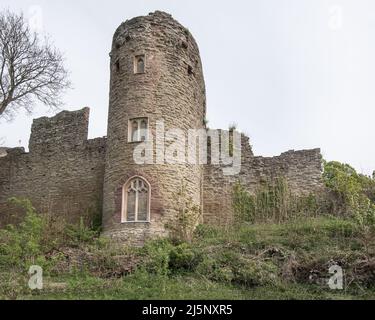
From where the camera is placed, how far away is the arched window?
1473 centimetres

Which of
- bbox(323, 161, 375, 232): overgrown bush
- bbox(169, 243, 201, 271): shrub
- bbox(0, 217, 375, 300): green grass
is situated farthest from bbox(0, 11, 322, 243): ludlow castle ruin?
bbox(169, 243, 201, 271): shrub

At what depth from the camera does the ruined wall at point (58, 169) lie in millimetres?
18330

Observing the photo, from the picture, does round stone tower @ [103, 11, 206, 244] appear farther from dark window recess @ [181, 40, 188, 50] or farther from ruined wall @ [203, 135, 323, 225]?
ruined wall @ [203, 135, 323, 225]

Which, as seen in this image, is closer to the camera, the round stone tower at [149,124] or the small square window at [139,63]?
the round stone tower at [149,124]

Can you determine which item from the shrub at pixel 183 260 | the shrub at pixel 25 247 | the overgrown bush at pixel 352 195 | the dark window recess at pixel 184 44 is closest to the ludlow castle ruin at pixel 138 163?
the dark window recess at pixel 184 44

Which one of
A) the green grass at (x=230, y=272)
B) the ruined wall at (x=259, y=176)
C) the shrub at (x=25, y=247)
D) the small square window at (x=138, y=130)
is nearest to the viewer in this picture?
the green grass at (x=230, y=272)

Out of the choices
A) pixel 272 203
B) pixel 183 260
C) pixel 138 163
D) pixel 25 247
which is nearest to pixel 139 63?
pixel 138 163

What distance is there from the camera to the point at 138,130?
15.7 m

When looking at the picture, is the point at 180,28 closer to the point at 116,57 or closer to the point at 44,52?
the point at 116,57

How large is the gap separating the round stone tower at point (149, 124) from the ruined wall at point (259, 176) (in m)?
0.58

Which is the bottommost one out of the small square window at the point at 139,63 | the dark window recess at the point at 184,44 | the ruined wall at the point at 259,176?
the ruined wall at the point at 259,176

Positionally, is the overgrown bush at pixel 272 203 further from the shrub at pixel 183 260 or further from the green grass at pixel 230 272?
the shrub at pixel 183 260

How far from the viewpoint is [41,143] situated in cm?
2034
